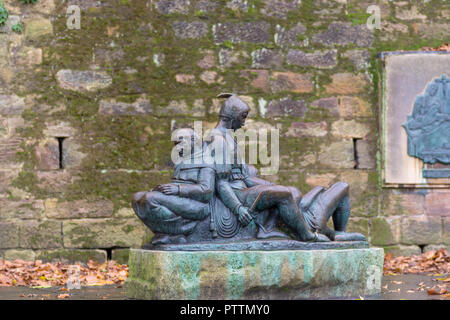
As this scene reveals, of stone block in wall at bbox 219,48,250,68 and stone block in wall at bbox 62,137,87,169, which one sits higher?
stone block in wall at bbox 219,48,250,68

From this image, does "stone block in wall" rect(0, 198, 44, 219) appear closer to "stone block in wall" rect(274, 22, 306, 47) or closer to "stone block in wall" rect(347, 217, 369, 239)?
"stone block in wall" rect(274, 22, 306, 47)

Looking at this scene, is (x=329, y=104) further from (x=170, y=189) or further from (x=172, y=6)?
(x=170, y=189)

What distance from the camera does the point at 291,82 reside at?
7.92 meters

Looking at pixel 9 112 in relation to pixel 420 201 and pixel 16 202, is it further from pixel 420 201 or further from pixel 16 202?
pixel 420 201

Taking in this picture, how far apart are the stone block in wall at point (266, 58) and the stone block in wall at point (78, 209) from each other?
2.17m

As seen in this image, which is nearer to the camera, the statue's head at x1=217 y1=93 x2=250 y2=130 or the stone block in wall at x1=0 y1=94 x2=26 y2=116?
the statue's head at x1=217 y1=93 x2=250 y2=130

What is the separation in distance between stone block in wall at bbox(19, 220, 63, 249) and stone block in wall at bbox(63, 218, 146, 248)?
0.27 feet

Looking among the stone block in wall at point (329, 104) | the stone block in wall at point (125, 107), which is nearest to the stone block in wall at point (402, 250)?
the stone block in wall at point (329, 104)

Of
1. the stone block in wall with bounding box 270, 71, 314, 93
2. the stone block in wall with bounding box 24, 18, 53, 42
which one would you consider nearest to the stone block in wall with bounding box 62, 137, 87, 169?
the stone block in wall with bounding box 24, 18, 53, 42

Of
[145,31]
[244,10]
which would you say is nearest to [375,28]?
[244,10]

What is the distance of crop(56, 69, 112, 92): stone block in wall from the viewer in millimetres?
7609

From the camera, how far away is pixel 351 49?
804cm

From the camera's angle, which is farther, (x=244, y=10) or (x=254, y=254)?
(x=244, y=10)

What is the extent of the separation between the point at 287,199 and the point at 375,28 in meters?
3.59
